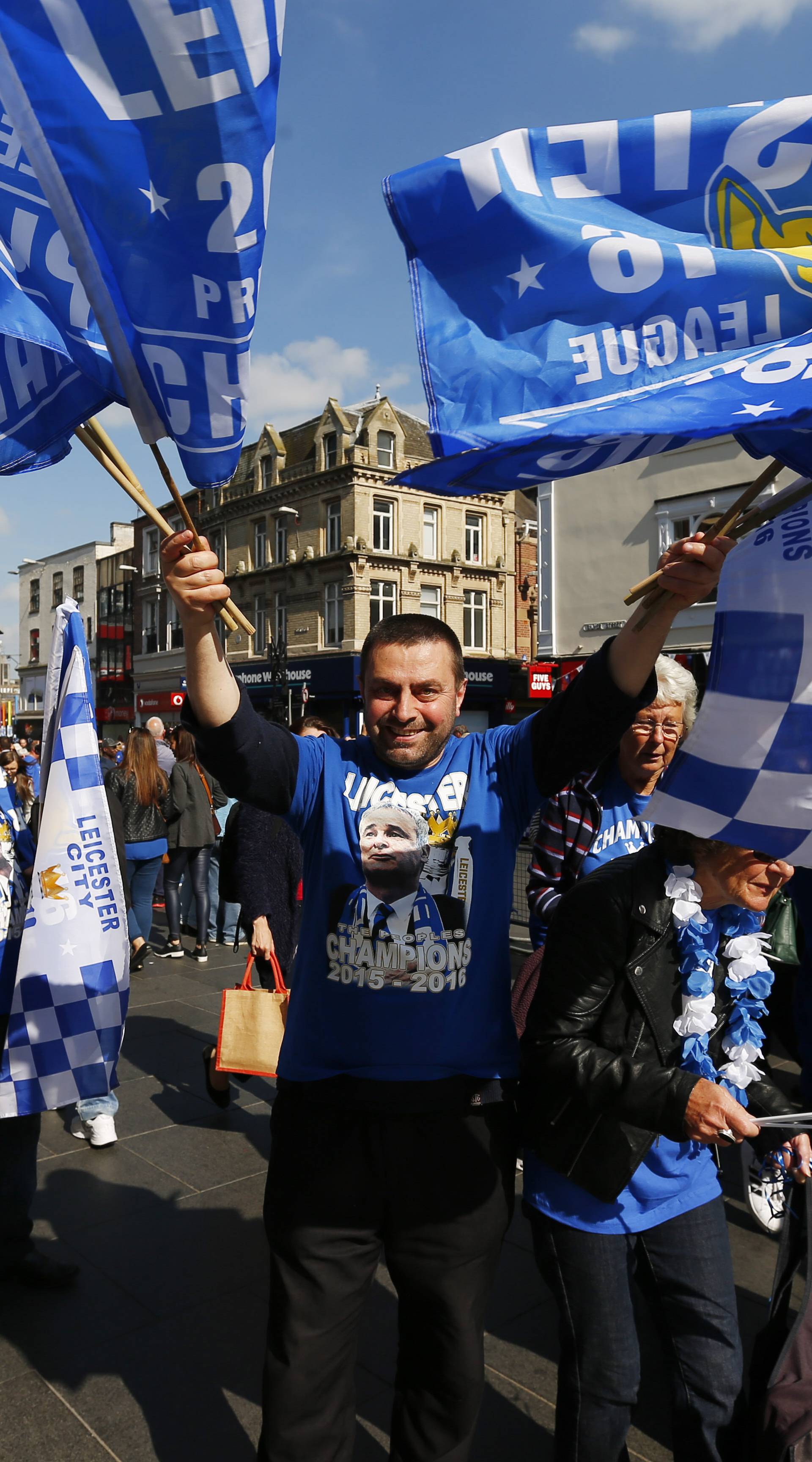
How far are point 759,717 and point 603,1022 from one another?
2.33 ft

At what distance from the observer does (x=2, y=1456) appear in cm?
253

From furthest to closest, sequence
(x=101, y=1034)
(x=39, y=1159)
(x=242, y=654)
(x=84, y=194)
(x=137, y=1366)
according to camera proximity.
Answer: (x=242, y=654) < (x=39, y=1159) < (x=101, y=1034) < (x=137, y=1366) < (x=84, y=194)

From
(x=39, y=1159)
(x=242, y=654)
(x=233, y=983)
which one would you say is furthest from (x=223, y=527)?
(x=39, y=1159)

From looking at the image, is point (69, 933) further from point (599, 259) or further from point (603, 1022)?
point (599, 259)

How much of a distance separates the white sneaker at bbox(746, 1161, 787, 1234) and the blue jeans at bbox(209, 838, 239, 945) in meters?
5.94

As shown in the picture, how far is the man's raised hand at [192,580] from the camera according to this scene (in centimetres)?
190

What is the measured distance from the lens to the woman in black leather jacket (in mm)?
2076

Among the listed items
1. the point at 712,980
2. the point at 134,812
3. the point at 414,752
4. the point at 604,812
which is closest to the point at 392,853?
the point at 414,752

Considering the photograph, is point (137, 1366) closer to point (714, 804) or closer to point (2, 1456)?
point (2, 1456)

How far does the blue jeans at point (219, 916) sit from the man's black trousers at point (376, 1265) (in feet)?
22.6

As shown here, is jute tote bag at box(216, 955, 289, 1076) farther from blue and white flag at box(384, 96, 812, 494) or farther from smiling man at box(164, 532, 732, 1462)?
blue and white flag at box(384, 96, 812, 494)

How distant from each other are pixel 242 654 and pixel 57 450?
125 feet

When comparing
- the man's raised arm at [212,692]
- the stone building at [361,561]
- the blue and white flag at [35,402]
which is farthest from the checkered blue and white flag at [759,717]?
the stone building at [361,561]

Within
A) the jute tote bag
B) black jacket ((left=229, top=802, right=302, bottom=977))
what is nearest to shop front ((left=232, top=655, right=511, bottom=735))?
black jacket ((left=229, top=802, right=302, bottom=977))
